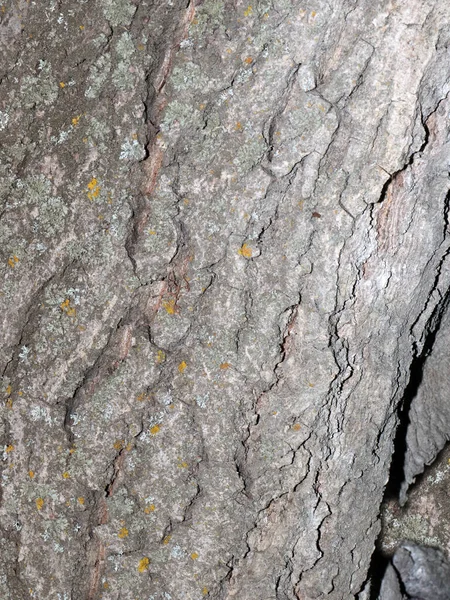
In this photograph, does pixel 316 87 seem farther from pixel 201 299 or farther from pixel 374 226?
pixel 201 299

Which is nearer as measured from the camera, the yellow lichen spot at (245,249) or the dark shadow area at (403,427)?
the yellow lichen spot at (245,249)

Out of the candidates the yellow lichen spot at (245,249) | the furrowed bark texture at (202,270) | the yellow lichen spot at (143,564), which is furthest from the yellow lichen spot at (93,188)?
the yellow lichen spot at (143,564)

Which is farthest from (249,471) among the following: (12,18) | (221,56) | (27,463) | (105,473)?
(12,18)

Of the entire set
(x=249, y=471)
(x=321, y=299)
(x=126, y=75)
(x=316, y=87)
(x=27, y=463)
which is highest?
(x=316, y=87)

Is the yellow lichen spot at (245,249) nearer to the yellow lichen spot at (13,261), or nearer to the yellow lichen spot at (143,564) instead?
the yellow lichen spot at (13,261)

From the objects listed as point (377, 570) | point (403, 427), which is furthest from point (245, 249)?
point (377, 570)

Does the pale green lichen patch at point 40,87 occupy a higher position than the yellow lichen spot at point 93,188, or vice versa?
the pale green lichen patch at point 40,87

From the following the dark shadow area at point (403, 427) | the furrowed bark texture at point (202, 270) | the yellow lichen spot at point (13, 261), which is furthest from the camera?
the dark shadow area at point (403, 427)
